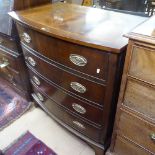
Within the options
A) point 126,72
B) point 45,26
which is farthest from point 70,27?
point 126,72

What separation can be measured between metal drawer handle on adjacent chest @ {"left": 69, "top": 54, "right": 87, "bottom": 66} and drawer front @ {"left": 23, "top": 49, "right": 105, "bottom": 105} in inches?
3.7

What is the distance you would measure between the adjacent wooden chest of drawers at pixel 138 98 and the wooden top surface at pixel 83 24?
9 cm

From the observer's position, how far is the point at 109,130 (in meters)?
1.17

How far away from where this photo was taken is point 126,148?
1063mm

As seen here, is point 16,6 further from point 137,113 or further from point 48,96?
point 137,113

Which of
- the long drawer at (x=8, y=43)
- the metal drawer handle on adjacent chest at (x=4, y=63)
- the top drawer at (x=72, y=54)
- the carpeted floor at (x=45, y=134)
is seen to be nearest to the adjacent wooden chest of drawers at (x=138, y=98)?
the top drawer at (x=72, y=54)

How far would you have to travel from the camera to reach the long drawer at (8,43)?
142 centimetres

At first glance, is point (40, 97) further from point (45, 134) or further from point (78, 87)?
point (78, 87)

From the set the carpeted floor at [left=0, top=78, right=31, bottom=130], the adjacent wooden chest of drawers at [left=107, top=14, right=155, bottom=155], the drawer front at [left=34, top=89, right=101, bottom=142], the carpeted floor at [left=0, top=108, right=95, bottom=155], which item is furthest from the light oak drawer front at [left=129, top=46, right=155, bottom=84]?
the carpeted floor at [left=0, top=78, right=31, bottom=130]

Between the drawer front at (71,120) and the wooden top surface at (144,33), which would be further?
the drawer front at (71,120)

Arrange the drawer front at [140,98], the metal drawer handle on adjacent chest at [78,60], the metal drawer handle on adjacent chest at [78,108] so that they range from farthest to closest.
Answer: the metal drawer handle on adjacent chest at [78,108] → the metal drawer handle on adjacent chest at [78,60] → the drawer front at [140,98]

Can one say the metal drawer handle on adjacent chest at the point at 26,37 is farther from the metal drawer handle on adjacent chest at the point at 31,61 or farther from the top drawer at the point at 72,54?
the metal drawer handle on adjacent chest at the point at 31,61

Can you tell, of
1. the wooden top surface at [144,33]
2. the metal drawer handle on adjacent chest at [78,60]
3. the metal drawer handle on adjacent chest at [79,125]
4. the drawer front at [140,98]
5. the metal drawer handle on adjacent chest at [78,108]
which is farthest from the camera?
the metal drawer handle on adjacent chest at [79,125]

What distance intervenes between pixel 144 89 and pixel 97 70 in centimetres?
23
